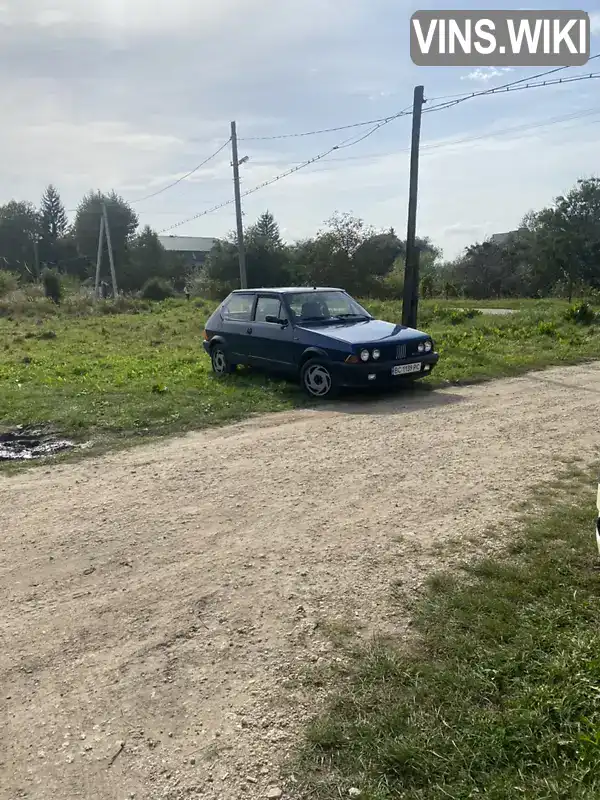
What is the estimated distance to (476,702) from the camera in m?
2.61

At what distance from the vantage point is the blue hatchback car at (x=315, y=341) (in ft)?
28.9

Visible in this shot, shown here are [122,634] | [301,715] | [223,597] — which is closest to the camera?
[301,715]

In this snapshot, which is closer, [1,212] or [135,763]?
[135,763]

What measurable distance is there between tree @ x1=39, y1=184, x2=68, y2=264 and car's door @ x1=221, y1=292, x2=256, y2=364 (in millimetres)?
65031

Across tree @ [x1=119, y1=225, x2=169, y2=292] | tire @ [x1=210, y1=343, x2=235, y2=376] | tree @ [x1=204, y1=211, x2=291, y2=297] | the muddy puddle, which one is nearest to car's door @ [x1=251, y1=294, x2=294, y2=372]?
tire @ [x1=210, y1=343, x2=235, y2=376]

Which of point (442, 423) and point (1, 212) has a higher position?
point (1, 212)

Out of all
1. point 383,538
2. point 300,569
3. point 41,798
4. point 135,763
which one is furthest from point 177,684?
point 383,538

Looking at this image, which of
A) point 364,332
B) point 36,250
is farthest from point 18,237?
point 364,332

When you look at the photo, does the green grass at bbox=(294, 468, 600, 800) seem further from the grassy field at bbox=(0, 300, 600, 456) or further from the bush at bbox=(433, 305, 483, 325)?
the bush at bbox=(433, 305, 483, 325)

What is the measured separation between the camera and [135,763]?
2.38 metres

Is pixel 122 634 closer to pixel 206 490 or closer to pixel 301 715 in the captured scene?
pixel 301 715

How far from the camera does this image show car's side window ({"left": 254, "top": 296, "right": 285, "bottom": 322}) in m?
9.91

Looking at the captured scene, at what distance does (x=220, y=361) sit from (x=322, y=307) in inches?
84.1

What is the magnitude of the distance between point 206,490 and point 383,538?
1676mm
